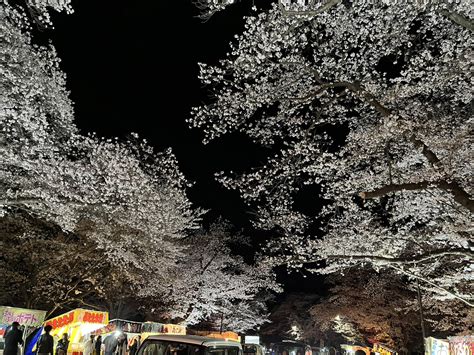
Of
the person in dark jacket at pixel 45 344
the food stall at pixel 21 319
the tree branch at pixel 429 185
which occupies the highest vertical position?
the tree branch at pixel 429 185

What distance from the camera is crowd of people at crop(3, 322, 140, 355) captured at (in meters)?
9.34

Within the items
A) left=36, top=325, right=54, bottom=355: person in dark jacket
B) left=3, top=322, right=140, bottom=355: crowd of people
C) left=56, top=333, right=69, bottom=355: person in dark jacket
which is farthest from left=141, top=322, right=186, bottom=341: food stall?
left=36, top=325, right=54, bottom=355: person in dark jacket

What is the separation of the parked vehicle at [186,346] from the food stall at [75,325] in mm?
10319

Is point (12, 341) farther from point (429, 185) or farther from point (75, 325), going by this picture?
point (429, 185)

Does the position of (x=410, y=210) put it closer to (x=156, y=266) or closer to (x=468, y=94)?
(x=468, y=94)

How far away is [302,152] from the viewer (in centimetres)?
1058

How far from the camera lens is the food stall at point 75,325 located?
15055mm

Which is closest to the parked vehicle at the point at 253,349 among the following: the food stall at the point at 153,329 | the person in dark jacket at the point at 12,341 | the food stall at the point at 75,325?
the food stall at the point at 153,329

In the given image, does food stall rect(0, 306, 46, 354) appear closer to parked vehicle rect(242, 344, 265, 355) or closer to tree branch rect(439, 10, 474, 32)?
parked vehicle rect(242, 344, 265, 355)

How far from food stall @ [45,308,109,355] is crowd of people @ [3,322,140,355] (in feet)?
1.77

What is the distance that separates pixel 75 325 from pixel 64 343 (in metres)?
1.72

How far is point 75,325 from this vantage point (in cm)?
1521

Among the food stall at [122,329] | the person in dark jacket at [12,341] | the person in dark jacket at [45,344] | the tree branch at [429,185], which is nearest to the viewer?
the tree branch at [429,185]

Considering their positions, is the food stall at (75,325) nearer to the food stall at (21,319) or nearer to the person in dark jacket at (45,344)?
the food stall at (21,319)
